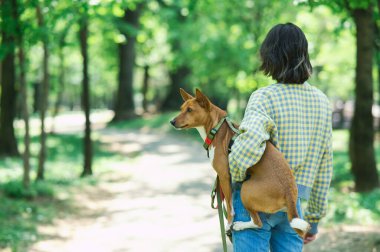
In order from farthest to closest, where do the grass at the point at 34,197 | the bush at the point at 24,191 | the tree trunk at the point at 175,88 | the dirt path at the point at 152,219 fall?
1. the tree trunk at the point at 175,88
2. the bush at the point at 24,191
3. the grass at the point at 34,197
4. the dirt path at the point at 152,219

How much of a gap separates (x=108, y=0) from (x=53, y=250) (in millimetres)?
4196

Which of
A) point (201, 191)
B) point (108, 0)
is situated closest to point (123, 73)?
point (201, 191)

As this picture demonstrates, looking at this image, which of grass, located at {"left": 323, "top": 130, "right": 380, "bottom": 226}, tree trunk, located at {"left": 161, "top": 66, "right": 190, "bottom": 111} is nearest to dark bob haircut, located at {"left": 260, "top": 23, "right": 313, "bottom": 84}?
grass, located at {"left": 323, "top": 130, "right": 380, "bottom": 226}

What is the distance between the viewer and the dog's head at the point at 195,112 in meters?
3.24

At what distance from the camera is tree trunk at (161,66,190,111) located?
32688mm

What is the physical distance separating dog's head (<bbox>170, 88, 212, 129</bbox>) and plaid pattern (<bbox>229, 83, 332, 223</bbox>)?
537mm

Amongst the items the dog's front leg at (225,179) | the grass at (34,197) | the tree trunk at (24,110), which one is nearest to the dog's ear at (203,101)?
the dog's front leg at (225,179)

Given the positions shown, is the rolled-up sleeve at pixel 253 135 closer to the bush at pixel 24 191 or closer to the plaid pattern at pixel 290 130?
the plaid pattern at pixel 290 130

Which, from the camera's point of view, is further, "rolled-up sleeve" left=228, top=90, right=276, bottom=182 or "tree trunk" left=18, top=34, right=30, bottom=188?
"tree trunk" left=18, top=34, right=30, bottom=188

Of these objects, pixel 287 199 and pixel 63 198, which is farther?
pixel 63 198

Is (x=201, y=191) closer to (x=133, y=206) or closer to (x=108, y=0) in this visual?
(x=133, y=206)

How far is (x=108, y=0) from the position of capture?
866 cm

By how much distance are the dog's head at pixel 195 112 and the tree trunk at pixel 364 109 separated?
23.9 ft

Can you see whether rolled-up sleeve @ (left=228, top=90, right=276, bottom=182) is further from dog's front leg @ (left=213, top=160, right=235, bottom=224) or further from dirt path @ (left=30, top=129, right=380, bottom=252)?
dirt path @ (left=30, top=129, right=380, bottom=252)
